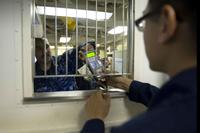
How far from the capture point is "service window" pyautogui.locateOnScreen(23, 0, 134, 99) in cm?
109

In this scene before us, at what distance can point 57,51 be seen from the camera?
1.15 m

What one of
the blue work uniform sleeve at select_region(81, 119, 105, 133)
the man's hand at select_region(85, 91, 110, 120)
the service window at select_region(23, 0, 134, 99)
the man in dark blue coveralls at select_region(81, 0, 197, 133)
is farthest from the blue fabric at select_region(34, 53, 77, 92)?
the man in dark blue coveralls at select_region(81, 0, 197, 133)

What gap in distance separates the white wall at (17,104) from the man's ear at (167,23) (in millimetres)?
729

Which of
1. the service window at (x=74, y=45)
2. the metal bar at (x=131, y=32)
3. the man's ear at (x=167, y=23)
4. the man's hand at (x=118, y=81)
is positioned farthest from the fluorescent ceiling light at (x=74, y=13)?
the man's ear at (x=167, y=23)

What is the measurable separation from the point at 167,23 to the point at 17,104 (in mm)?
826

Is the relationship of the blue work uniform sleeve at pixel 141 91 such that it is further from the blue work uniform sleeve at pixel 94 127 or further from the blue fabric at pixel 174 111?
the blue fabric at pixel 174 111

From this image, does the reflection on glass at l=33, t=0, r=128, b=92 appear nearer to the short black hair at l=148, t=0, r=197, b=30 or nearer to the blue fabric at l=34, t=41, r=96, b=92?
the blue fabric at l=34, t=41, r=96, b=92

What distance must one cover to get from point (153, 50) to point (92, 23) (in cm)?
66

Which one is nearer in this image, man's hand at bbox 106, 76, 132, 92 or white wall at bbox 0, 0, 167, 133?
white wall at bbox 0, 0, 167, 133

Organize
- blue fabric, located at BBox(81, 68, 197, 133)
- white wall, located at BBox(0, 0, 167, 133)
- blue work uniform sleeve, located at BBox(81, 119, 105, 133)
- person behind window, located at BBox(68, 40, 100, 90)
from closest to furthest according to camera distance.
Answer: blue fabric, located at BBox(81, 68, 197, 133) → blue work uniform sleeve, located at BBox(81, 119, 105, 133) → white wall, located at BBox(0, 0, 167, 133) → person behind window, located at BBox(68, 40, 100, 90)

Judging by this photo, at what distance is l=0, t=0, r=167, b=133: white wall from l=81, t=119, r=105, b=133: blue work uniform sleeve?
21 centimetres

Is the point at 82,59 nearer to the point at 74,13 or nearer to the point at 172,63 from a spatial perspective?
the point at 74,13

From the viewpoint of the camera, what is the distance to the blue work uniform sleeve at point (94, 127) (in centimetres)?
94

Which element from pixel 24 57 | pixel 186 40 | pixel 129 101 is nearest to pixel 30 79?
pixel 24 57
